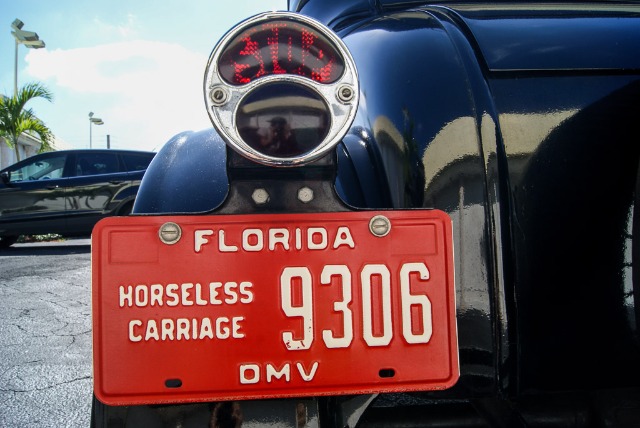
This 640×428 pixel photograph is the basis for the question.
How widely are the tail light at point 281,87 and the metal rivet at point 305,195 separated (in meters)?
0.07

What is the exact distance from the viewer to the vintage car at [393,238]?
1.07m

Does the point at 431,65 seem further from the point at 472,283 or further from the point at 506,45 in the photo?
the point at 472,283

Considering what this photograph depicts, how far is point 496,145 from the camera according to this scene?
127 cm

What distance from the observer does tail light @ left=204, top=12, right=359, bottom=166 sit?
41.2 inches

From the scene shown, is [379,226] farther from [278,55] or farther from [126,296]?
[126,296]

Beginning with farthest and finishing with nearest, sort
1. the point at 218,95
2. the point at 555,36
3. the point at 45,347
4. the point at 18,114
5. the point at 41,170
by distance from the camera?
the point at 18,114, the point at 41,170, the point at 45,347, the point at 555,36, the point at 218,95

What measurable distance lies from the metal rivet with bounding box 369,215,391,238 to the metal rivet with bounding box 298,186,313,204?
0.37 feet

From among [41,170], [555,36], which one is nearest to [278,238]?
[555,36]

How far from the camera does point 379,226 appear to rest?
43.4 inches

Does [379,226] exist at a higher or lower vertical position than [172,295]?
higher

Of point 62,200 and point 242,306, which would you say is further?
point 62,200

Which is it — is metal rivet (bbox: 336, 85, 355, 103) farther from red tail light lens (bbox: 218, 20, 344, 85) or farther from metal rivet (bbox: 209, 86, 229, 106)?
metal rivet (bbox: 209, 86, 229, 106)

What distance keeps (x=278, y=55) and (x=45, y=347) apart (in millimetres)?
2974

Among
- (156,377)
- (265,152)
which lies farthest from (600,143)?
(156,377)
